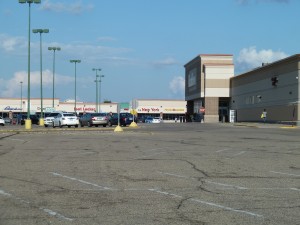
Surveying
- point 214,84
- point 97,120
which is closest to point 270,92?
point 214,84

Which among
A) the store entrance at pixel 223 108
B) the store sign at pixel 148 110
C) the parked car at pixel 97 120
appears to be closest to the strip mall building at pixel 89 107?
the store sign at pixel 148 110

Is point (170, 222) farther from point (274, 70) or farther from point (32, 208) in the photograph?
point (274, 70)

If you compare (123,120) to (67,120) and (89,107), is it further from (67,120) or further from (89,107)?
(89,107)

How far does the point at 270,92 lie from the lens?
205 feet

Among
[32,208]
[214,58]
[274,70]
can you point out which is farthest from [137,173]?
[214,58]

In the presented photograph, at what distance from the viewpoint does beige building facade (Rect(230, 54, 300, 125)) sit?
177 feet

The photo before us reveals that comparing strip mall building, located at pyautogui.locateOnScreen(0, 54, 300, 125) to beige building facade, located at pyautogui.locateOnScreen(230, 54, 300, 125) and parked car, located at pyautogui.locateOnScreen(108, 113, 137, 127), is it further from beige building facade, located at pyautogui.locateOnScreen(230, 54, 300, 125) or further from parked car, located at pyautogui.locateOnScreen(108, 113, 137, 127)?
parked car, located at pyautogui.locateOnScreen(108, 113, 137, 127)

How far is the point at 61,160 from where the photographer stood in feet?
50.3

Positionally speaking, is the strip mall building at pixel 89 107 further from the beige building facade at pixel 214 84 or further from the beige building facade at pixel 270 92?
the beige building facade at pixel 270 92

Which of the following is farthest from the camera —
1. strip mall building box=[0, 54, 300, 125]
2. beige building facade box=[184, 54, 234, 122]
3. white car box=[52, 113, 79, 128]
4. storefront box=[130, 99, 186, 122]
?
storefront box=[130, 99, 186, 122]

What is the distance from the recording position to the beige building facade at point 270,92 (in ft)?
177

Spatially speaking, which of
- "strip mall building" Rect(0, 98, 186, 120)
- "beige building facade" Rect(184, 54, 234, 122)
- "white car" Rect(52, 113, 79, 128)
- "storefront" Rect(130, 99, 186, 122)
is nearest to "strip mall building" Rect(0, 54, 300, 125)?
"beige building facade" Rect(184, 54, 234, 122)

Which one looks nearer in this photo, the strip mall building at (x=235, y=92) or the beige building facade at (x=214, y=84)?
the strip mall building at (x=235, y=92)


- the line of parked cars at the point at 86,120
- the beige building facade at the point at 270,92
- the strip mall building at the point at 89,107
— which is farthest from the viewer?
the strip mall building at the point at 89,107
